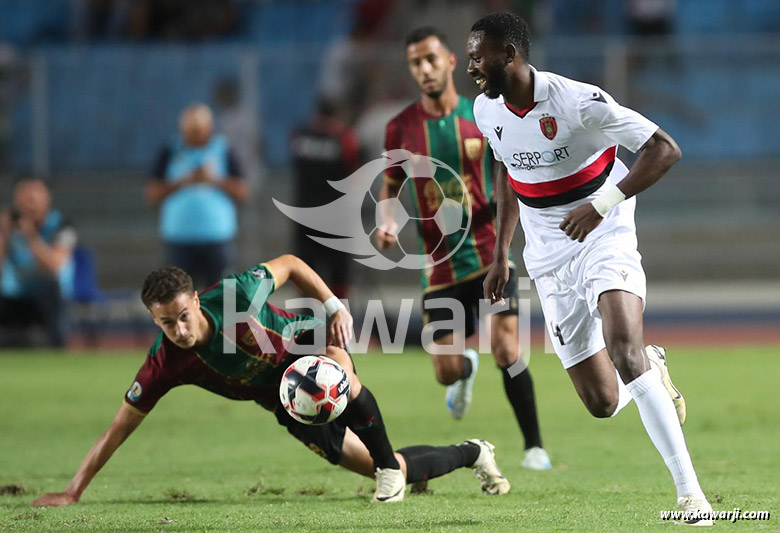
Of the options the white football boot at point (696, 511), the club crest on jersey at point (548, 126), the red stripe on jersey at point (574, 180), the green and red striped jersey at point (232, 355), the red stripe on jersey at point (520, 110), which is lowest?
the white football boot at point (696, 511)

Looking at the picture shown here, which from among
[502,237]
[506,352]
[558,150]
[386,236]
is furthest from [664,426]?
[386,236]

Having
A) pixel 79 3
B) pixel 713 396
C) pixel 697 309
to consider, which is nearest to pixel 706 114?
pixel 697 309

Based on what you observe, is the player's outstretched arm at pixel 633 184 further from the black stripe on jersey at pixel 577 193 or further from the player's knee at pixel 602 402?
the player's knee at pixel 602 402

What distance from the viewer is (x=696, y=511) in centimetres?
496

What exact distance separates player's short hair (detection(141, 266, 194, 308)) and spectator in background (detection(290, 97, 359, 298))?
843cm

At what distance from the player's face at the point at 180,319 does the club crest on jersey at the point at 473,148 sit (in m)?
2.58

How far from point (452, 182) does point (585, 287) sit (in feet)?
7.39

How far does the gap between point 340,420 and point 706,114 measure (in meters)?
12.9

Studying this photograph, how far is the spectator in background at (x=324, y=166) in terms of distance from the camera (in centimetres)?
1439

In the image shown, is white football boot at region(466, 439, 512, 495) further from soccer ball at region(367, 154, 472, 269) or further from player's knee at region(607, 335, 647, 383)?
soccer ball at region(367, 154, 472, 269)

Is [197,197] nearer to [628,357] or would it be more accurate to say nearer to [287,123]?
[287,123]

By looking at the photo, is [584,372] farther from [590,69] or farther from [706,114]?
[706,114]

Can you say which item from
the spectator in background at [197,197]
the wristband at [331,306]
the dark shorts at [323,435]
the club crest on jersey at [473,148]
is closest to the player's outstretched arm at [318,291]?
the wristband at [331,306]

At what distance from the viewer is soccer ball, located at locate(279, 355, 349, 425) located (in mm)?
5711
